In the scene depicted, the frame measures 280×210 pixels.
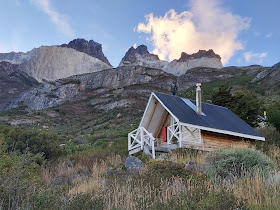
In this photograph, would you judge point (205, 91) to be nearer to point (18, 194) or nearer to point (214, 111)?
point (214, 111)

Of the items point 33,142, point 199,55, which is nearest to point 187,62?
point 199,55

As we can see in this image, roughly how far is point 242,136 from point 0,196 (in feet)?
38.9

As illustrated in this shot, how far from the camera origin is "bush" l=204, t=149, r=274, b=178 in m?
6.65

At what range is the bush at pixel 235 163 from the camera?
6648mm

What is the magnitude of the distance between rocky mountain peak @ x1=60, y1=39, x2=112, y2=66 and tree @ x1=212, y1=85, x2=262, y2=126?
129685 millimetres

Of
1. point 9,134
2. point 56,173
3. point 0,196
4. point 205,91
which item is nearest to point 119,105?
point 205,91

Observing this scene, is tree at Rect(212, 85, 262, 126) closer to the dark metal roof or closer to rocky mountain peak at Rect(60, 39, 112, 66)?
the dark metal roof

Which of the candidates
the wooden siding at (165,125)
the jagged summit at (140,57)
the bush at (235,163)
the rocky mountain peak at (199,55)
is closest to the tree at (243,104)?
the wooden siding at (165,125)

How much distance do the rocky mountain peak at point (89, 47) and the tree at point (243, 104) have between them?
129685 mm

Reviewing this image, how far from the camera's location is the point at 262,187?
4590mm

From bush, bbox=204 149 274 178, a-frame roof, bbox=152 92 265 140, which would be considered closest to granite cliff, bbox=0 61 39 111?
a-frame roof, bbox=152 92 265 140

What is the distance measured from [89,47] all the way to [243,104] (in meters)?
138

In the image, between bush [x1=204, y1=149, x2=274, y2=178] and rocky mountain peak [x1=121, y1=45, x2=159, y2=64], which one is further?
rocky mountain peak [x1=121, y1=45, x2=159, y2=64]

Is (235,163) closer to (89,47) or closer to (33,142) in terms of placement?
(33,142)
